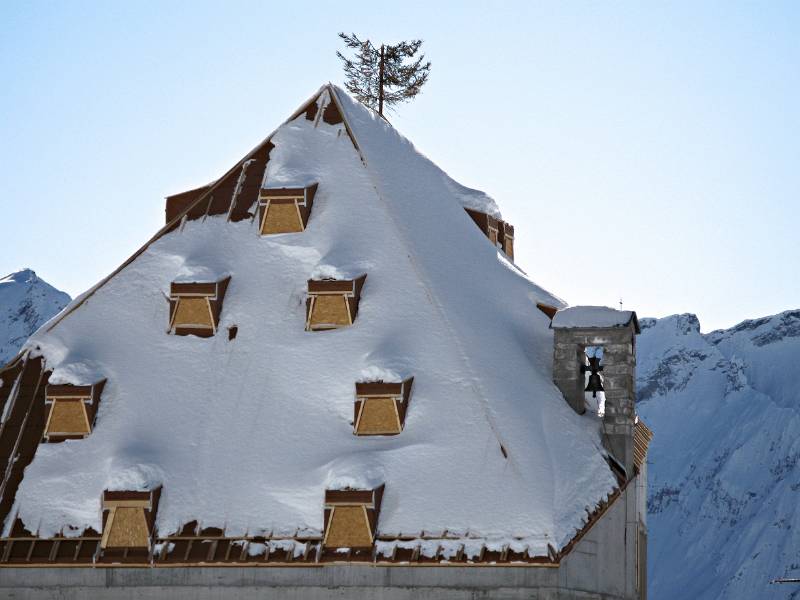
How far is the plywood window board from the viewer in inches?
1781

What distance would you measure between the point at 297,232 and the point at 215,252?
2.82 m

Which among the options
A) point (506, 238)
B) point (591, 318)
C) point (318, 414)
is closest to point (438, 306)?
point (318, 414)

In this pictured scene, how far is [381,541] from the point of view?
44.0 metres

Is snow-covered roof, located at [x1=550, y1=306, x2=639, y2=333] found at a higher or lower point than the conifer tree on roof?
lower

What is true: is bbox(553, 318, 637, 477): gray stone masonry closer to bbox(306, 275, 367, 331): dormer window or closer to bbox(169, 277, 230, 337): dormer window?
bbox(306, 275, 367, 331): dormer window

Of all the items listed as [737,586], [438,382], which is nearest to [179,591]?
[438,382]

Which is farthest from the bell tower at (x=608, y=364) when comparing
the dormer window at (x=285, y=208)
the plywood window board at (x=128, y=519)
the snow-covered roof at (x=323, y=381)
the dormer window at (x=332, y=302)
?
the plywood window board at (x=128, y=519)

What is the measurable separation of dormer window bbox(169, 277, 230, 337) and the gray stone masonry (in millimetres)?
11052

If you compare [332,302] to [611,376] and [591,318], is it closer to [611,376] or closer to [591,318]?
[591,318]

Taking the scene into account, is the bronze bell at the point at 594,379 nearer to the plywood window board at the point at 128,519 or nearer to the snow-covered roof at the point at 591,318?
the snow-covered roof at the point at 591,318

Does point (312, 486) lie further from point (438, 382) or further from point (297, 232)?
point (297, 232)

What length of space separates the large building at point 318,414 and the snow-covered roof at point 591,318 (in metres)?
0.07

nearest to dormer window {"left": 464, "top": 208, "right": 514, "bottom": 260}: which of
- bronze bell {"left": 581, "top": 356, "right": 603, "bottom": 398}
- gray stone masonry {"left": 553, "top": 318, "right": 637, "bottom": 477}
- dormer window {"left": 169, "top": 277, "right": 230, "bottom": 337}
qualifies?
bronze bell {"left": 581, "top": 356, "right": 603, "bottom": 398}

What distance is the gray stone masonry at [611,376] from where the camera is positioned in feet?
164
